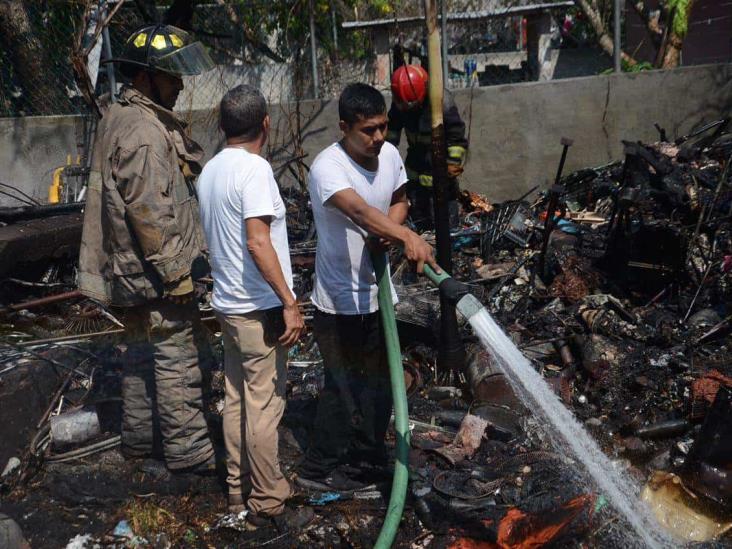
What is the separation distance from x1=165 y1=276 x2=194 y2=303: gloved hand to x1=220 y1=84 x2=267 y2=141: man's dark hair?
0.92 metres

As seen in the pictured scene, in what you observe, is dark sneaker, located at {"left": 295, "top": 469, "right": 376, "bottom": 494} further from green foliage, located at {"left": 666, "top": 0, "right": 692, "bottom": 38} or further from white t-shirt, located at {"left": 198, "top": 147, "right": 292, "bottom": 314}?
green foliage, located at {"left": 666, "top": 0, "right": 692, "bottom": 38}

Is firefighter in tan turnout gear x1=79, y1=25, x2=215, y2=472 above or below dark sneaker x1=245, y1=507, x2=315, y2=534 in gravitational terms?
above

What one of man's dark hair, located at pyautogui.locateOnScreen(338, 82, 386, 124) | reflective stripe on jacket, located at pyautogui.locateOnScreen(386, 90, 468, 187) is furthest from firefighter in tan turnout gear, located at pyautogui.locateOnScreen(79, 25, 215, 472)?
reflective stripe on jacket, located at pyautogui.locateOnScreen(386, 90, 468, 187)

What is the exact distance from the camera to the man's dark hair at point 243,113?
11.6 ft

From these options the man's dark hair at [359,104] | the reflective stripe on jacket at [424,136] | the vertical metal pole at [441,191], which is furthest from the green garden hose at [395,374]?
the reflective stripe on jacket at [424,136]

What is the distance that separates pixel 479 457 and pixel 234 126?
251 cm

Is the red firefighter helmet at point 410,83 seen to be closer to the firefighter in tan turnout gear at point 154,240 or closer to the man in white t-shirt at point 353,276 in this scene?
the firefighter in tan turnout gear at point 154,240

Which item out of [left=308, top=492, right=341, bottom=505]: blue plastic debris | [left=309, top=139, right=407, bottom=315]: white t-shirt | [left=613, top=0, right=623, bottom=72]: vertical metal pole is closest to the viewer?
[left=309, top=139, right=407, bottom=315]: white t-shirt

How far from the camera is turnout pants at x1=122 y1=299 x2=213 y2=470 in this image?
4.20m

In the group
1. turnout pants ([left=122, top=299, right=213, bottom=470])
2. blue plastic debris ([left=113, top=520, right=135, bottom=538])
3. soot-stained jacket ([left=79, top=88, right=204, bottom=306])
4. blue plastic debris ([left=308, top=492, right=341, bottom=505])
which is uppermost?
soot-stained jacket ([left=79, top=88, right=204, bottom=306])

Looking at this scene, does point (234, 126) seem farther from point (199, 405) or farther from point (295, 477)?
point (295, 477)

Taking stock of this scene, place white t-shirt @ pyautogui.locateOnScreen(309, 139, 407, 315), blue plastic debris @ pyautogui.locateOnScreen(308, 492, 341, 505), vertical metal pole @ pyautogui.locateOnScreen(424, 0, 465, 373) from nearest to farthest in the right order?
white t-shirt @ pyautogui.locateOnScreen(309, 139, 407, 315) < blue plastic debris @ pyautogui.locateOnScreen(308, 492, 341, 505) < vertical metal pole @ pyautogui.locateOnScreen(424, 0, 465, 373)

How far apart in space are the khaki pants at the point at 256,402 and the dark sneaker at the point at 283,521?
0.03 m

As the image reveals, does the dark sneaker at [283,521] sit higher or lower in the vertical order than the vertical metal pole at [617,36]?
lower
